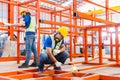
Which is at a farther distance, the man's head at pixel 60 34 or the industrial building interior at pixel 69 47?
the man's head at pixel 60 34

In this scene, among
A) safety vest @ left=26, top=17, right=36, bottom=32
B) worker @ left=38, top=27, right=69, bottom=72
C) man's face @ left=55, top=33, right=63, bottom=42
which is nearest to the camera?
worker @ left=38, top=27, right=69, bottom=72

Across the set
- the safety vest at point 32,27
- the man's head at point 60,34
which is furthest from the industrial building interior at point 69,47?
the man's head at point 60,34

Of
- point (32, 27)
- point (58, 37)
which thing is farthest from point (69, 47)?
point (58, 37)

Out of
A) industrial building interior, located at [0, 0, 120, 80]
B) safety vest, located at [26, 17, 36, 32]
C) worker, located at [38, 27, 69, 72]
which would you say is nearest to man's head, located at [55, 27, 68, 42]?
worker, located at [38, 27, 69, 72]

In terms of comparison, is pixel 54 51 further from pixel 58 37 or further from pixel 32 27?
pixel 32 27

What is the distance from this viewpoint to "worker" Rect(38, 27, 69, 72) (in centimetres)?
447

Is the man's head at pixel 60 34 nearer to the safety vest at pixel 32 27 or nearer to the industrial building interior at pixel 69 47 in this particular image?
the industrial building interior at pixel 69 47

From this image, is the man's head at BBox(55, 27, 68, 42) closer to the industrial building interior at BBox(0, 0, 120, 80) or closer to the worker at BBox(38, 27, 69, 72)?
the worker at BBox(38, 27, 69, 72)

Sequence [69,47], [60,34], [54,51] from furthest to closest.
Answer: [69,47] → [54,51] → [60,34]

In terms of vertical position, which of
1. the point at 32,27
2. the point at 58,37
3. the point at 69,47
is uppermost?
the point at 32,27

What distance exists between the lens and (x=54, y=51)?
15.6ft

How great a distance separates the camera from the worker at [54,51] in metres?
4.47

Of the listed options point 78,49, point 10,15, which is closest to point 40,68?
point 10,15

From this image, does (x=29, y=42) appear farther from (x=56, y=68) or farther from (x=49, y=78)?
(x=49, y=78)
